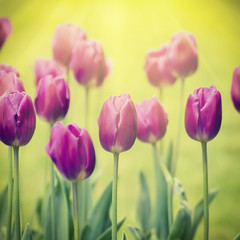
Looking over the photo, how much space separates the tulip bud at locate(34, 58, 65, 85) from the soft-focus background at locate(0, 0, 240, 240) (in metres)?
0.12

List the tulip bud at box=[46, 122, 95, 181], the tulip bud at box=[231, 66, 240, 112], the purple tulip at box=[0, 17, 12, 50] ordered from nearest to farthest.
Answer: the tulip bud at box=[46, 122, 95, 181] → the tulip bud at box=[231, 66, 240, 112] → the purple tulip at box=[0, 17, 12, 50]

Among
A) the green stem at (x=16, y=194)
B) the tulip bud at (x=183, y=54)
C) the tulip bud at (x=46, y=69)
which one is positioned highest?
the tulip bud at (x=183, y=54)

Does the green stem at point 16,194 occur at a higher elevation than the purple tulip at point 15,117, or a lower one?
lower

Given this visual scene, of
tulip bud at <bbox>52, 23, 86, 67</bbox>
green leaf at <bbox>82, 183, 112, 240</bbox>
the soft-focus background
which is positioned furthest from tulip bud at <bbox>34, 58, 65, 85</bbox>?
green leaf at <bbox>82, 183, 112, 240</bbox>

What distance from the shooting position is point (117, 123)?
508mm

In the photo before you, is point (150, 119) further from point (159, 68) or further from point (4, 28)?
point (4, 28)

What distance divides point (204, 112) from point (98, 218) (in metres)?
0.27

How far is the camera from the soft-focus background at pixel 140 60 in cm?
80

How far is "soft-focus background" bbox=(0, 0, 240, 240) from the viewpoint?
796 millimetres

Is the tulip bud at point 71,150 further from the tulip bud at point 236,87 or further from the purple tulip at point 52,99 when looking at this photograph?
the tulip bud at point 236,87

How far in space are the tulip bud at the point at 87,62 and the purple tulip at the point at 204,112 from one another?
20cm

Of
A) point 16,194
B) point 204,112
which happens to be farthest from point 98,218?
point 204,112

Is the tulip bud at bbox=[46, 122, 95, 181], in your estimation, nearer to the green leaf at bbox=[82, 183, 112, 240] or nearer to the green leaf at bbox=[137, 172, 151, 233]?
the green leaf at bbox=[82, 183, 112, 240]

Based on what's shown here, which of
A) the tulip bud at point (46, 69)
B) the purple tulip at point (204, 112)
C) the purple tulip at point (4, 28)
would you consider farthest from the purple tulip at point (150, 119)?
the purple tulip at point (4, 28)
